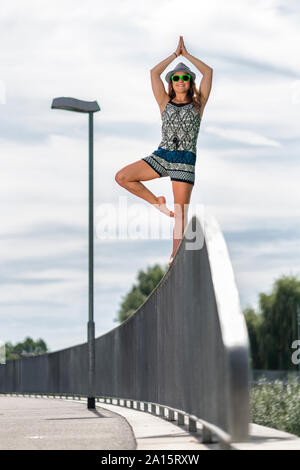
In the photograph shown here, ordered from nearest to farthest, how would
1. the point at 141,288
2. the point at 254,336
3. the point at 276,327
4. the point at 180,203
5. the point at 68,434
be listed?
the point at 68,434, the point at 180,203, the point at 276,327, the point at 254,336, the point at 141,288

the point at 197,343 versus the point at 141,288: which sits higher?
the point at 141,288

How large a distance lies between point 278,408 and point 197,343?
10.3 meters

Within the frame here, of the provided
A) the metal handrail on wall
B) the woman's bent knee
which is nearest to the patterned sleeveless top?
the woman's bent knee

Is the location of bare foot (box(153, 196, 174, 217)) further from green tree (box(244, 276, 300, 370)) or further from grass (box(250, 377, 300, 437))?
green tree (box(244, 276, 300, 370))

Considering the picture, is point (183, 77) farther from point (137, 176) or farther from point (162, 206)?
point (162, 206)

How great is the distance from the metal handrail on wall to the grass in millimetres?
2520

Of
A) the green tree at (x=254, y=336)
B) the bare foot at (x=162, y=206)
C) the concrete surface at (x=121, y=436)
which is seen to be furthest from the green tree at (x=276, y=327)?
the concrete surface at (x=121, y=436)

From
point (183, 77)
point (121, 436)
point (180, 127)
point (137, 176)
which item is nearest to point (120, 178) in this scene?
point (137, 176)

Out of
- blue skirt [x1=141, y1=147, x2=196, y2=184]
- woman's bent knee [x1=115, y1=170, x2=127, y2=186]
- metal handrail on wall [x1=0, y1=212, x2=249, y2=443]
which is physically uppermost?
blue skirt [x1=141, y1=147, x2=196, y2=184]

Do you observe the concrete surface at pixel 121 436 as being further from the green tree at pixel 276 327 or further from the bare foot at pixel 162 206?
the green tree at pixel 276 327

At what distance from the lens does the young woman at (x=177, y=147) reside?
656 inches

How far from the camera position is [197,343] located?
10.7 m

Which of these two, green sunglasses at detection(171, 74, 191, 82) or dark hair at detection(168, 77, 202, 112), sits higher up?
green sunglasses at detection(171, 74, 191, 82)

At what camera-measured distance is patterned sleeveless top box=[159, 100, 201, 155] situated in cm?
1670
